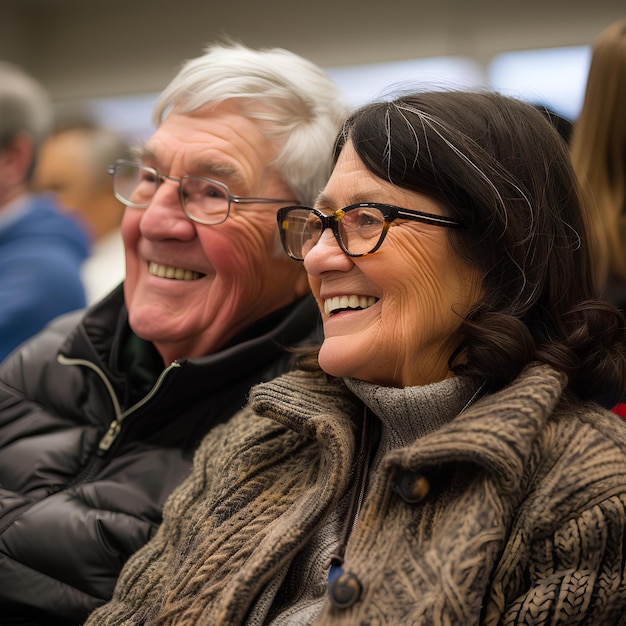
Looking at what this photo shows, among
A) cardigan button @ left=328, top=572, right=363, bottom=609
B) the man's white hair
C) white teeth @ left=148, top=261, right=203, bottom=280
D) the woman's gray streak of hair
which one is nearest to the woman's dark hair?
the woman's gray streak of hair

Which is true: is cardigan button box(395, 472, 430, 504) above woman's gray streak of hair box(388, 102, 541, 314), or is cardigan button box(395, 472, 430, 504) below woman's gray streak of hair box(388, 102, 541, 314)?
below

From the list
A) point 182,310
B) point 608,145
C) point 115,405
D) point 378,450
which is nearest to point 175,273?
point 182,310

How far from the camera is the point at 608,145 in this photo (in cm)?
241

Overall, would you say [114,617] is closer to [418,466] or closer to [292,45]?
[418,466]

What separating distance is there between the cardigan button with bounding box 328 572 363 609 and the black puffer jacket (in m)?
0.68

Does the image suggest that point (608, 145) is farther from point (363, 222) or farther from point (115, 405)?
point (115, 405)

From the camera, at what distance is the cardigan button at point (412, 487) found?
4.50 ft

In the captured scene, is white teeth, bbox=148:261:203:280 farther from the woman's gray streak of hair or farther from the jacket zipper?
the woman's gray streak of hair

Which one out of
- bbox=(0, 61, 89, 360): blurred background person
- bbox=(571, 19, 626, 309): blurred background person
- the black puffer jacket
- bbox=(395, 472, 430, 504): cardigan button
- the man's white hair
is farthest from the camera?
bbox=(0, 61, 89, 360): blurred background person

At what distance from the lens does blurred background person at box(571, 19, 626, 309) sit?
7.74ft

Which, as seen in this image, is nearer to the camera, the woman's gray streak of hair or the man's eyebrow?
the woman's gray streak of hair

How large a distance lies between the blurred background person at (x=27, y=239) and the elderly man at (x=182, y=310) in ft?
2.25

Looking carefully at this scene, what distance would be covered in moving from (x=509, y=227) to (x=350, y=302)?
12.3 inches

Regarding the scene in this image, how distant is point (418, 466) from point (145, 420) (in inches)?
35.6
